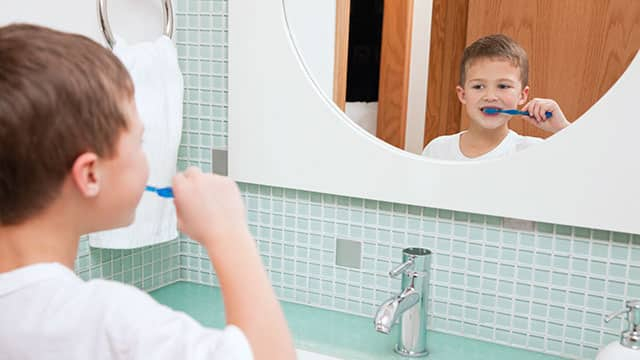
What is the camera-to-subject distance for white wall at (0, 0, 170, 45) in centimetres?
128

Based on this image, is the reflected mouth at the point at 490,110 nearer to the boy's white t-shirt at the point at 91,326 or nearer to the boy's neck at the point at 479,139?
the boy's neck at the point at 479,139

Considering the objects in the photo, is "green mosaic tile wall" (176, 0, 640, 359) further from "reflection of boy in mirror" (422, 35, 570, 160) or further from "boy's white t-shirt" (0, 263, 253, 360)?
"boy's white t-shirt" (0, 263, 253, 360)

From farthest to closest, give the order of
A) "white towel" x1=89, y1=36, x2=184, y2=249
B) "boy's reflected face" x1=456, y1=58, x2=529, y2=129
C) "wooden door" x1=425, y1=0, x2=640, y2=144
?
"white towel" x1=89, y1=36, x2=184, y2=249 < "boy's reflected face" x1=456, y1=58, x2=529, y2=129 < "wooden door" x1=425, y1=0, x2=640, y2=144

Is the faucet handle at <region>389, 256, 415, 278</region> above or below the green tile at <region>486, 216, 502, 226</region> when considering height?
below

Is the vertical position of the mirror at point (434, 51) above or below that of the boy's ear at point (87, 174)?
above

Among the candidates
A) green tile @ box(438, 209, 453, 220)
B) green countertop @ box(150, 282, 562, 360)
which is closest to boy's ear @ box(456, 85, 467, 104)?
green tile @ box(438, 209, 453, 220)

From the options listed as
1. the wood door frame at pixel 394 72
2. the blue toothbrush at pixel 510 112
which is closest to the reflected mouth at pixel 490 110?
the blue toothbrush at pixel 510 112

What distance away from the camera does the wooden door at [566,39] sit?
48.2 inches

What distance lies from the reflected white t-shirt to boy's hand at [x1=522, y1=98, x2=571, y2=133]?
27 mm

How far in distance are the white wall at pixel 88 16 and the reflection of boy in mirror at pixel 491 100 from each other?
2.10 ft

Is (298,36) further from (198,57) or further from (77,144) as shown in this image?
(77,144)

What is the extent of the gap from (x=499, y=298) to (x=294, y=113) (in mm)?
529

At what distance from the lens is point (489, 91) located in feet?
4.45

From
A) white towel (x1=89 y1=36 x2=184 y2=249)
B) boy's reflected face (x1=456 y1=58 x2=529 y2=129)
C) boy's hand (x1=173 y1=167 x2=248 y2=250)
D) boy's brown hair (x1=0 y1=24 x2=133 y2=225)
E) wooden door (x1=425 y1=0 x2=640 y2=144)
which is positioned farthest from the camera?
white towel (x1=89 y1=36 x2=184 y2=249)
